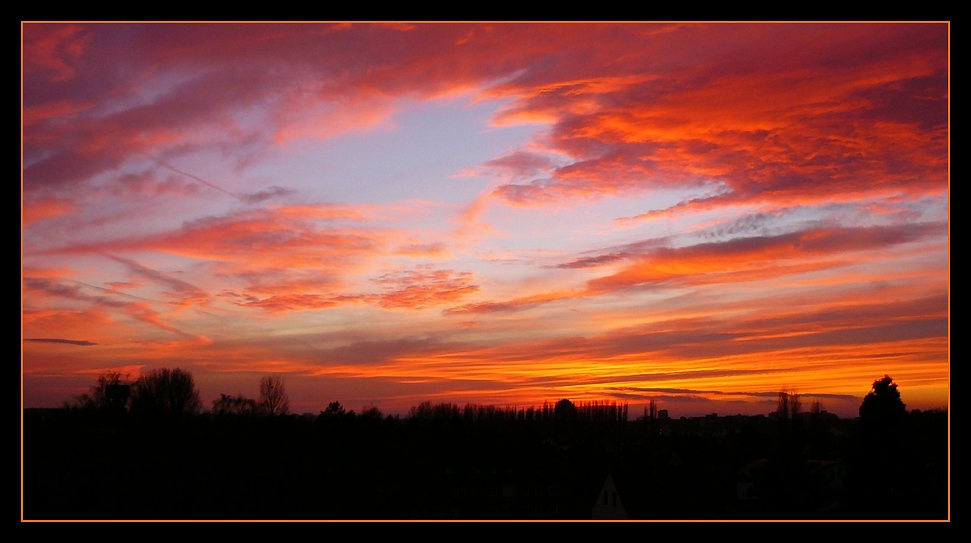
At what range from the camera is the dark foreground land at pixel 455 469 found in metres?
11.7

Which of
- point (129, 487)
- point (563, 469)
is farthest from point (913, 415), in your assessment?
point (129, 487)

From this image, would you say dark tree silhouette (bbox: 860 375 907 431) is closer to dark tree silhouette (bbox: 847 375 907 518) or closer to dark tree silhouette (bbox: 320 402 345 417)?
dark tree silhouette (bbox: 847 375 907 518)

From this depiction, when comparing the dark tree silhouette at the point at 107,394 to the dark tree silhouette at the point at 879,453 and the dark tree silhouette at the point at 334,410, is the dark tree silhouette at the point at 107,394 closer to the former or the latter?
the dark tree silhouette at the point at 334,410

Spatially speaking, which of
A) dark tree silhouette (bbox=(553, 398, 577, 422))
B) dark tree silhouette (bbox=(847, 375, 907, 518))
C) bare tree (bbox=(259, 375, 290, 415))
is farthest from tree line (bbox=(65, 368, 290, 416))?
dark tree silhouette (bbox=(847, 375, 907, 518))

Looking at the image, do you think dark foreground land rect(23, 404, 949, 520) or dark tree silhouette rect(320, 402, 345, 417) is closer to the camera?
dark foreground land rect(23, 404, 949, 520)

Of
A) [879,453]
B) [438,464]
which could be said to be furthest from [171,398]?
[879,453]

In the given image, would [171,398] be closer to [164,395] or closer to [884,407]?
[164,395]

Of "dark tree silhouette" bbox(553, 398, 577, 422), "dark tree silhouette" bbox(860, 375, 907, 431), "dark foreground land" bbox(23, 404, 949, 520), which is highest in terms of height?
"dark tree silhouette" bbox(860, 375, 907, 431)

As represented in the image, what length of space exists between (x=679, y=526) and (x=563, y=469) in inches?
582

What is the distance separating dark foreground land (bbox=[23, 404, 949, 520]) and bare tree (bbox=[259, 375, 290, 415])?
0.23 metres

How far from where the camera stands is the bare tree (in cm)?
1616

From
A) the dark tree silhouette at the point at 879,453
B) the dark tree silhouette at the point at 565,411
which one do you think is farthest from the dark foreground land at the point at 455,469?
the dark tree silhouette at the point at 565,411

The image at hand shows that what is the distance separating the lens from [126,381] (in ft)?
53.6
